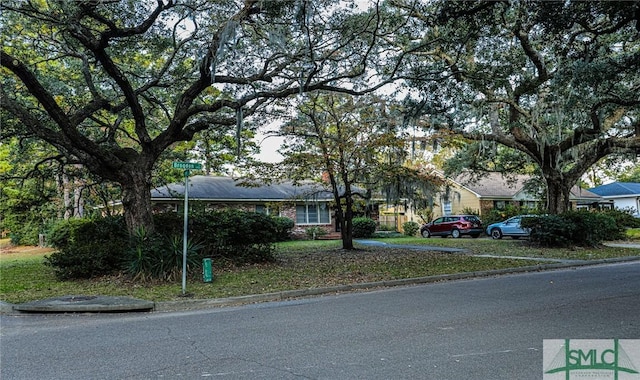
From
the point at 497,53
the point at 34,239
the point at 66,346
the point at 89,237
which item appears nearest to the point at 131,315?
the point at 66,346

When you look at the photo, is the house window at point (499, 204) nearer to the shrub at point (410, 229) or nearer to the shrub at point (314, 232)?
the shrub at point (410, 229)

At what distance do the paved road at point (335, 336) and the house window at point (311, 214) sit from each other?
2109 cm

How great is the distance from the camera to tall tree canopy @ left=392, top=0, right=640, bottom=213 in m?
9.62

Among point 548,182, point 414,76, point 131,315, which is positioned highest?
point 414,76

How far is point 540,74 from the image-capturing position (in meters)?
15.1

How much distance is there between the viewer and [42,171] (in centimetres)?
1844

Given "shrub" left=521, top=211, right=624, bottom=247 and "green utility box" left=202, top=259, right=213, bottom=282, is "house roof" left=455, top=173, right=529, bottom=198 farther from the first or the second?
"green utility box" left=202, top=259, right=213, bottom=282

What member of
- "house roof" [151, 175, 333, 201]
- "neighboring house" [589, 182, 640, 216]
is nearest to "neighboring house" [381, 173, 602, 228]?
"neighboring house" [589, 182, 640, 216]

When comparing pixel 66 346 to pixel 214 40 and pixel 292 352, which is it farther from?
pixel 214 40

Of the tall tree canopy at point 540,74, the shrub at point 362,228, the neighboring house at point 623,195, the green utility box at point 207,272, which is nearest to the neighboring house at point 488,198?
the neighboring house at point 623,195

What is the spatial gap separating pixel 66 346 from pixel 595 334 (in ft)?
22.4

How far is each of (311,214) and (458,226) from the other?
961 centimetres

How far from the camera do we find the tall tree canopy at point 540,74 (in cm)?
962

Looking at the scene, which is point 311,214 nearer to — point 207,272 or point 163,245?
point 163,245
